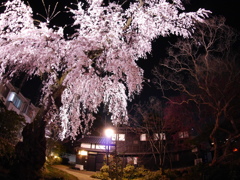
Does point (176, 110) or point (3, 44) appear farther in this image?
point (176, 110)

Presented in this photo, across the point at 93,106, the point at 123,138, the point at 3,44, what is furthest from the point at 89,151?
the point at 3,44

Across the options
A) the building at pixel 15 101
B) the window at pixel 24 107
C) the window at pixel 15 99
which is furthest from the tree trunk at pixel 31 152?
the window at pixel 24 107

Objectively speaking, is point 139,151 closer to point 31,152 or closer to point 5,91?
point 31,152

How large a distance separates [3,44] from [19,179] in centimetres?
561

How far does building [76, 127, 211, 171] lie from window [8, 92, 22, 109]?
10440 millimetres

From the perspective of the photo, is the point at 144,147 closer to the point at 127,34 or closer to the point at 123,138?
the point at 123,138

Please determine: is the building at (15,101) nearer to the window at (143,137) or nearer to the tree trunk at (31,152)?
the tree trunk at (31,152)

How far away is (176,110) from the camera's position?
20.7 m

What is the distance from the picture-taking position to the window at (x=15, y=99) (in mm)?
22500

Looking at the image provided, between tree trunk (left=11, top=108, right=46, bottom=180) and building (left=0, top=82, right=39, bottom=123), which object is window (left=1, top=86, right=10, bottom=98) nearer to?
building (left=0, top=82, right=39, bottom=123)

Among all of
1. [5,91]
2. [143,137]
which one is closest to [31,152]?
[5,91]

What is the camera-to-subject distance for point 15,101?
2402cm

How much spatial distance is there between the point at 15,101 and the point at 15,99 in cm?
29

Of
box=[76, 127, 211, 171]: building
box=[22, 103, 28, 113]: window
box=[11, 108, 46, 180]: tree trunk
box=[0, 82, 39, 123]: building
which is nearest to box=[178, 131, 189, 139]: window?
box=[76, 127, 211, 171]: building
